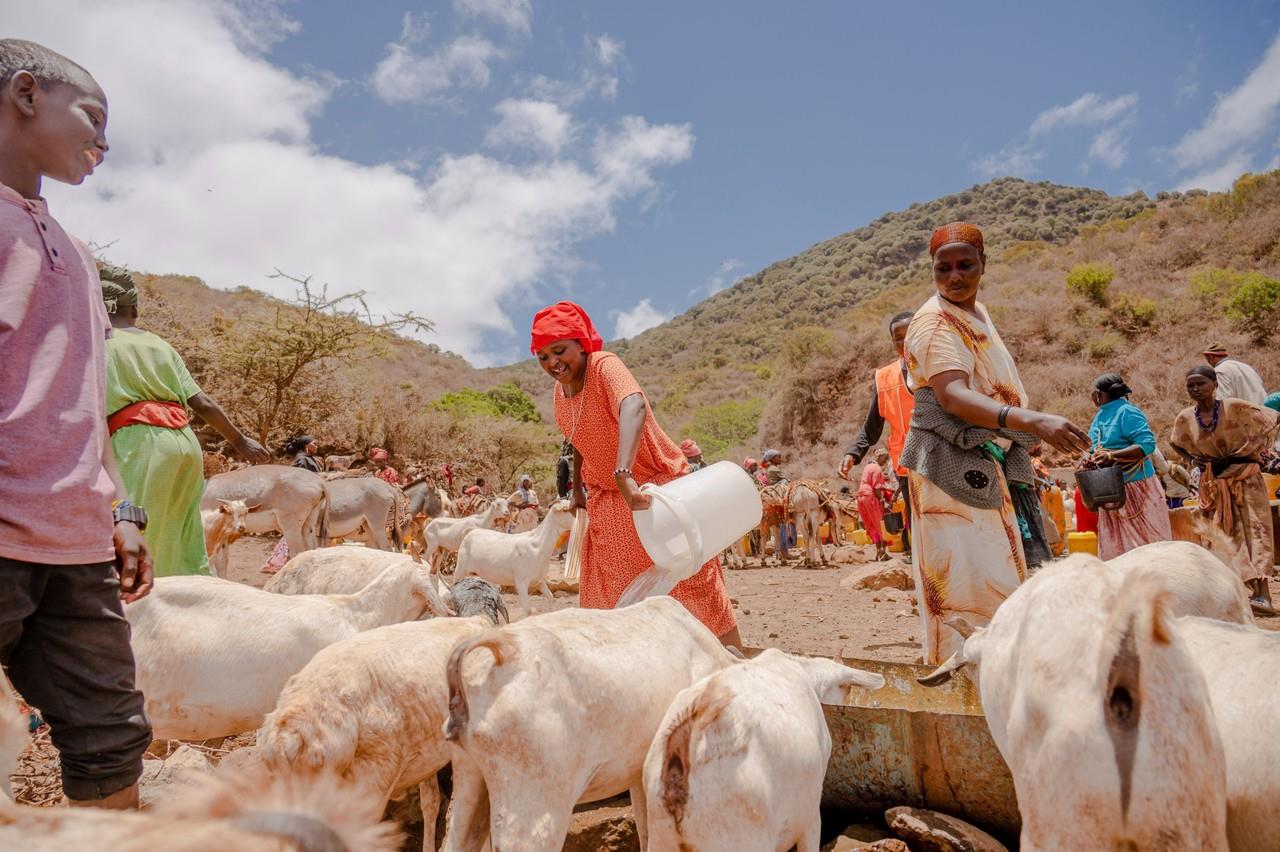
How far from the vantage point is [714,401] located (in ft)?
167

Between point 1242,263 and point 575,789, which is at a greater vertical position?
point 1242,263

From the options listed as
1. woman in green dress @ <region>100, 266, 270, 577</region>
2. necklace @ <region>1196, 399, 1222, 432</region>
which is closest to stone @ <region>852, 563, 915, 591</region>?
necklace @ <region>1196, 399, 1222, 432</region>

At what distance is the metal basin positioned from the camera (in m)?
2.59

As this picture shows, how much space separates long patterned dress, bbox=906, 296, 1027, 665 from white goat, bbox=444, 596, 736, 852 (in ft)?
4.01

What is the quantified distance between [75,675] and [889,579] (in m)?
10.4

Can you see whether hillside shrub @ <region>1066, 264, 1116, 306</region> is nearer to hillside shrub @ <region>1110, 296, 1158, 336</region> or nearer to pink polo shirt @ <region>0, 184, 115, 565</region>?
hillside shrub @ <region>1110, 296, 1158, 336</region>

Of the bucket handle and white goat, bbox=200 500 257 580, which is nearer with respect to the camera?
the bucket handle

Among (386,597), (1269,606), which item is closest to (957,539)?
(386,597)

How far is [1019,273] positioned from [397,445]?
1219 inches

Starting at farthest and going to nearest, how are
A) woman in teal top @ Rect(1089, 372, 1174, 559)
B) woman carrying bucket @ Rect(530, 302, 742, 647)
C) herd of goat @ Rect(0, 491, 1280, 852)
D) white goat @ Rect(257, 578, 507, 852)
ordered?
woman in teal top @ Rect(1089, 372, 1174, 559), woman carrying bucket @ Rect(530, 302, 742, 647), white goat @ Rect(257, 578, 507, 852), herd of goat @ Rect(0, 491, 1280, 852)

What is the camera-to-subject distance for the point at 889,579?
10984 mm

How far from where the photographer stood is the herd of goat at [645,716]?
150cm

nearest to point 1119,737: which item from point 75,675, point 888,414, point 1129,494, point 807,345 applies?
point 75,675

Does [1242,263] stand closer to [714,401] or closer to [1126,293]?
[1126,293]
